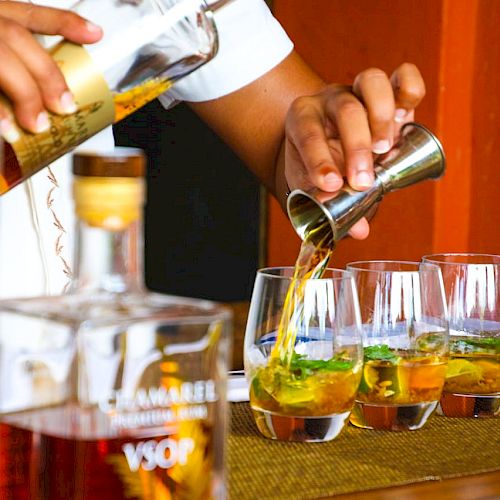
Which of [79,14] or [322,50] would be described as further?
Result: [322,50]

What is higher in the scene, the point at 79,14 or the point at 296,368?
the point at 79,14

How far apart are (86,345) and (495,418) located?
62cm

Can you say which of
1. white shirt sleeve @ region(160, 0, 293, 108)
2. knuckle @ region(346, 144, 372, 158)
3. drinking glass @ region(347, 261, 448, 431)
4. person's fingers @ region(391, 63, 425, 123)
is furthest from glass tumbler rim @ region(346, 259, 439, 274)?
white shirt sleeve @ region(160, 0, 293, 108)

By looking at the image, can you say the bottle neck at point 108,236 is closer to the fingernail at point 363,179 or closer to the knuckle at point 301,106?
the fingernail at point 363,179

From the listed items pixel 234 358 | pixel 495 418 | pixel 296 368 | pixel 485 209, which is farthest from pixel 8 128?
pixel 485 209

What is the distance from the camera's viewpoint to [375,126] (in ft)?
4.21

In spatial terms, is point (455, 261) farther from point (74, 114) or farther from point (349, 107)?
point (74, 114)

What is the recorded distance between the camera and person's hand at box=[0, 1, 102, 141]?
84 cm

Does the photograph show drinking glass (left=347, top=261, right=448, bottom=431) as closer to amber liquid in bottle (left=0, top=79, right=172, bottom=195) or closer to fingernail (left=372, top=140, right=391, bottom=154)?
fingernail (left=372, top=140, right=391, bottom=154)

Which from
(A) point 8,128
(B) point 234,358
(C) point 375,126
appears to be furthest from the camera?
(B) point 234,358

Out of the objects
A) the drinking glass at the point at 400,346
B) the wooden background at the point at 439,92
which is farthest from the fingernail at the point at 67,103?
the wooden background at the point at 439,92

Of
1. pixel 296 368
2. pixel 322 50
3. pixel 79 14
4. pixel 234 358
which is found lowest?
pixel 234 358

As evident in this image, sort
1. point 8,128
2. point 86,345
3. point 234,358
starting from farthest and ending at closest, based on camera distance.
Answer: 1. point 234,358
2. point 8,128
3. point 86,345

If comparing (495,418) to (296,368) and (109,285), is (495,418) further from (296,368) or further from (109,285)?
(109,285)
